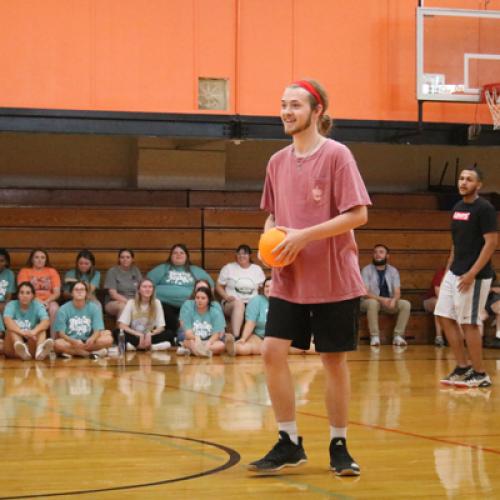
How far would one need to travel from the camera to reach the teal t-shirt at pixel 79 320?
12.6 metres

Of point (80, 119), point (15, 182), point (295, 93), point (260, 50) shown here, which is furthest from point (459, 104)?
point (295, 93)

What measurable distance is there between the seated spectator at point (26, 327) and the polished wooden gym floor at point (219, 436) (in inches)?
57.4

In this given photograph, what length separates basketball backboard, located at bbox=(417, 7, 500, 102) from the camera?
13828mm

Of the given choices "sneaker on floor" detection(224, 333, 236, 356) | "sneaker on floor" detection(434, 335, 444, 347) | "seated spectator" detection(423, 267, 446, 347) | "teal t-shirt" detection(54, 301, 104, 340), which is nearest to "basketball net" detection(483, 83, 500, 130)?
"seated spectator" detection(423, 267, 446, 347)

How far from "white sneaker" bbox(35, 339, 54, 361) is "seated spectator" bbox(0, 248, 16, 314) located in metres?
1.49

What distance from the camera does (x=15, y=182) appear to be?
51.6 ft

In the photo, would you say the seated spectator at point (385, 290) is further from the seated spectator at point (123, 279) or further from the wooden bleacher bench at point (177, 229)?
the seated spectator at point (123, 279)

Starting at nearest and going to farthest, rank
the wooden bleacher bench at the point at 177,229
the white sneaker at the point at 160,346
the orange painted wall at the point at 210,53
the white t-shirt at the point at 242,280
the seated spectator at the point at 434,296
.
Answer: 1. the white sneaker at the point at 160,346
2. the orange painted wall at the point at 210,53
3. the white t-shirt at the point at 242,280
4. the wooden bleacher bench at the point at 177,229
5. the seated spectator at the point at 434,296

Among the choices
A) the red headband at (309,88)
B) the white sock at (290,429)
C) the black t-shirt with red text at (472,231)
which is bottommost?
the white sock at (290,429)

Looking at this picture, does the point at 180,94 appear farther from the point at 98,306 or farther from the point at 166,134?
the point at 98,306

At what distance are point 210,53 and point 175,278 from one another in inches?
121

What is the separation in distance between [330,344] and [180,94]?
976 cm

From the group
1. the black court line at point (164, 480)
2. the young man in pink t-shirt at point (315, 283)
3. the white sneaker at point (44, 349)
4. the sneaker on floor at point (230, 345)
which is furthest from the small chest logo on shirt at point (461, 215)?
the white sneaker at point (44, 349)

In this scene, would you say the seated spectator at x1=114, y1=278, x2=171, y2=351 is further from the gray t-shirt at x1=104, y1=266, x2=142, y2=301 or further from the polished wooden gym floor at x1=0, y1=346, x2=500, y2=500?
the polished wooden gym floor at x1=0, y1=346, x2=500, y2=500
